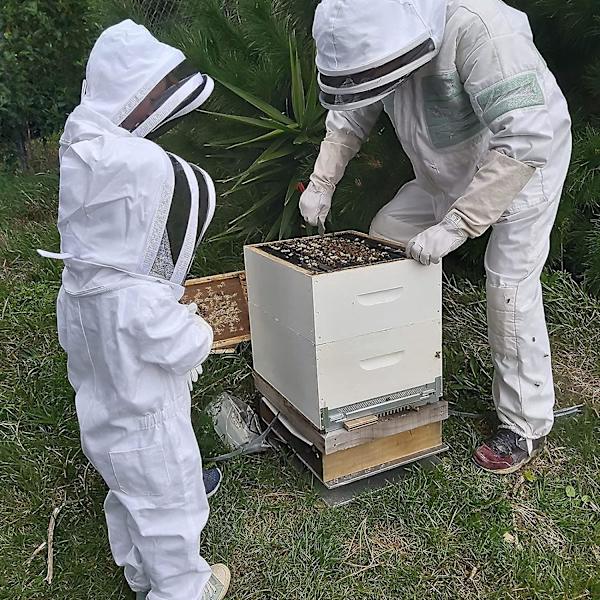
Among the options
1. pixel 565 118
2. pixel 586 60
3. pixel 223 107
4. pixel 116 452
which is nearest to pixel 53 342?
pixel 223 107

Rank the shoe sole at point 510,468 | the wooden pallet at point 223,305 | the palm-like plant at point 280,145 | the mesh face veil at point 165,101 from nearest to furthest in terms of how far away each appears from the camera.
Answer: the mesh face veil at point 165,101 < the shoe sole at point 510,468 < the wooden pallet at point 223,305 < the palm-like plant at point 280,145

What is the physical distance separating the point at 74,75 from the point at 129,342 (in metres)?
4.73

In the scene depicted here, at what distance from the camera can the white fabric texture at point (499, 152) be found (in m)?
2.02

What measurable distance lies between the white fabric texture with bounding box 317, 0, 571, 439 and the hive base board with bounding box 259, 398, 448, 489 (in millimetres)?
309

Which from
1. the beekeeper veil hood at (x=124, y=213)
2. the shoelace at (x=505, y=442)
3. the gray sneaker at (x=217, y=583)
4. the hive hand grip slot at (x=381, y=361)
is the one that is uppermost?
the beekeeper veil hood at (x=124, y=213)

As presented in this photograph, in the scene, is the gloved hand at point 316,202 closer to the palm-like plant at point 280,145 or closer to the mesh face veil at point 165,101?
the palm-like plant at point 280,145

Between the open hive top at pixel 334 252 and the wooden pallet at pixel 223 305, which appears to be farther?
the wooden pallet at pixel 223 305

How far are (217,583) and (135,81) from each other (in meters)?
1.44

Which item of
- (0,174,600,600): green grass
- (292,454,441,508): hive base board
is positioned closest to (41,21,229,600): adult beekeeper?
(0,174,600,600): green grass

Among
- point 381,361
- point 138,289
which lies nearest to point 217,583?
point 381,361

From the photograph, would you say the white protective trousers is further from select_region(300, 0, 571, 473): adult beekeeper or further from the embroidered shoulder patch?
the embroidered shoulder patch

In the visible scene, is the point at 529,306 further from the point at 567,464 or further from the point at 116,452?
the point at 116,452

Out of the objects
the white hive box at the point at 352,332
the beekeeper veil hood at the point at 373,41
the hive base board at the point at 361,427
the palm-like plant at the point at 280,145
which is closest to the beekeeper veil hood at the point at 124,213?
the white hive box at the point at 352,332

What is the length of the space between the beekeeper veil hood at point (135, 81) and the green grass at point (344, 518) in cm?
130
